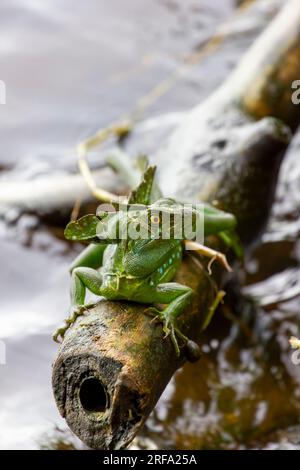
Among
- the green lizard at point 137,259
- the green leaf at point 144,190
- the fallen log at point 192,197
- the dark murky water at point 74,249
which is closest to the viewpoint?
the fallen log at point 192,197

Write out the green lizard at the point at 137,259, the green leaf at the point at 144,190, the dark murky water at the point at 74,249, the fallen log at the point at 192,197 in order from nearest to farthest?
the fallen log at the point at 192,197
the green lizard at the point at 137,259
the green leaf at the point at 144,190
the dark murky water at the point at 74,249

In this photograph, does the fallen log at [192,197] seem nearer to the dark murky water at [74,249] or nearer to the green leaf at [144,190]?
the green leaf at [144,190]

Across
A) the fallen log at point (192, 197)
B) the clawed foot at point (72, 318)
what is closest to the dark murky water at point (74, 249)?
the fallen log at point (192, 197)

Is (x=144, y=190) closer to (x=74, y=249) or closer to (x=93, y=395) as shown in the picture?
(x=93, y=395)

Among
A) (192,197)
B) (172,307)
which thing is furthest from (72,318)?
(192,197)

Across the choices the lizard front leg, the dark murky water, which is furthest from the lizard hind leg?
the dark murky water

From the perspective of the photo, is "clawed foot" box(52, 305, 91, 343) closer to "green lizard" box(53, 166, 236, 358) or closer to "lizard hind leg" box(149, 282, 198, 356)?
"green lizard" box(53, 166, 236, 358)
